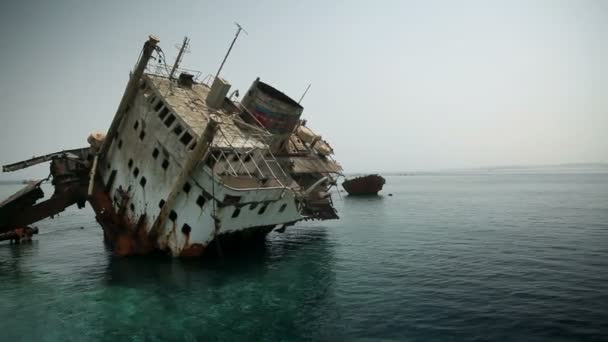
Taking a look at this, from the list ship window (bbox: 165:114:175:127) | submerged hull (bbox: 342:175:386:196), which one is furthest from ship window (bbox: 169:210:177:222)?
submerged hull (bbox: 342:175:386:196)

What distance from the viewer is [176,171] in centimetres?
2206

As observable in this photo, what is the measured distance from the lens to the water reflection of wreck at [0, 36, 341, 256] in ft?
70.0

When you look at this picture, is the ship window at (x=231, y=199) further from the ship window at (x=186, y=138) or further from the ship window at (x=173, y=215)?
the ship window at (x=186, y=138)

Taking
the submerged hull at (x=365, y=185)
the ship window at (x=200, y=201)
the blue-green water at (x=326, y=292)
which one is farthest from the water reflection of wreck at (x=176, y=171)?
→ the submerged hull at (x=365, y=185)

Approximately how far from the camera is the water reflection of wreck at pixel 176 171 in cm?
2133

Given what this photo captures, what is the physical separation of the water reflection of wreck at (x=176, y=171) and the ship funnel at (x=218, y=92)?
8 cm

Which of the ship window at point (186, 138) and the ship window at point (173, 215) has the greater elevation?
the ship window at point (186, 138)

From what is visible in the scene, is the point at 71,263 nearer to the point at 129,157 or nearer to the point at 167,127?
the point at 129,157

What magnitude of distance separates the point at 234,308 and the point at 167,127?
42.0 ft

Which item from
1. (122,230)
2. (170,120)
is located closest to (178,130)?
(170,120)

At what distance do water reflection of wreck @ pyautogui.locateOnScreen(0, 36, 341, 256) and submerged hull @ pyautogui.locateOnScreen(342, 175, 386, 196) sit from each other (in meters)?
68.2

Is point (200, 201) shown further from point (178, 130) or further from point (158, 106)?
point (158, 106)

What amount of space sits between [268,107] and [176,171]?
10.8 metres

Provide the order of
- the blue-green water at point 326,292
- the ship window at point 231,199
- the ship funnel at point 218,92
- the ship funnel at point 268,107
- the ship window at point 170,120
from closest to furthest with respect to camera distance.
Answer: the blue-green water at point 326,292
the ship window at point 231,199
the ship window at point 170,120
the ship funnel at point 218,92
the ship funnel at point 268,107
